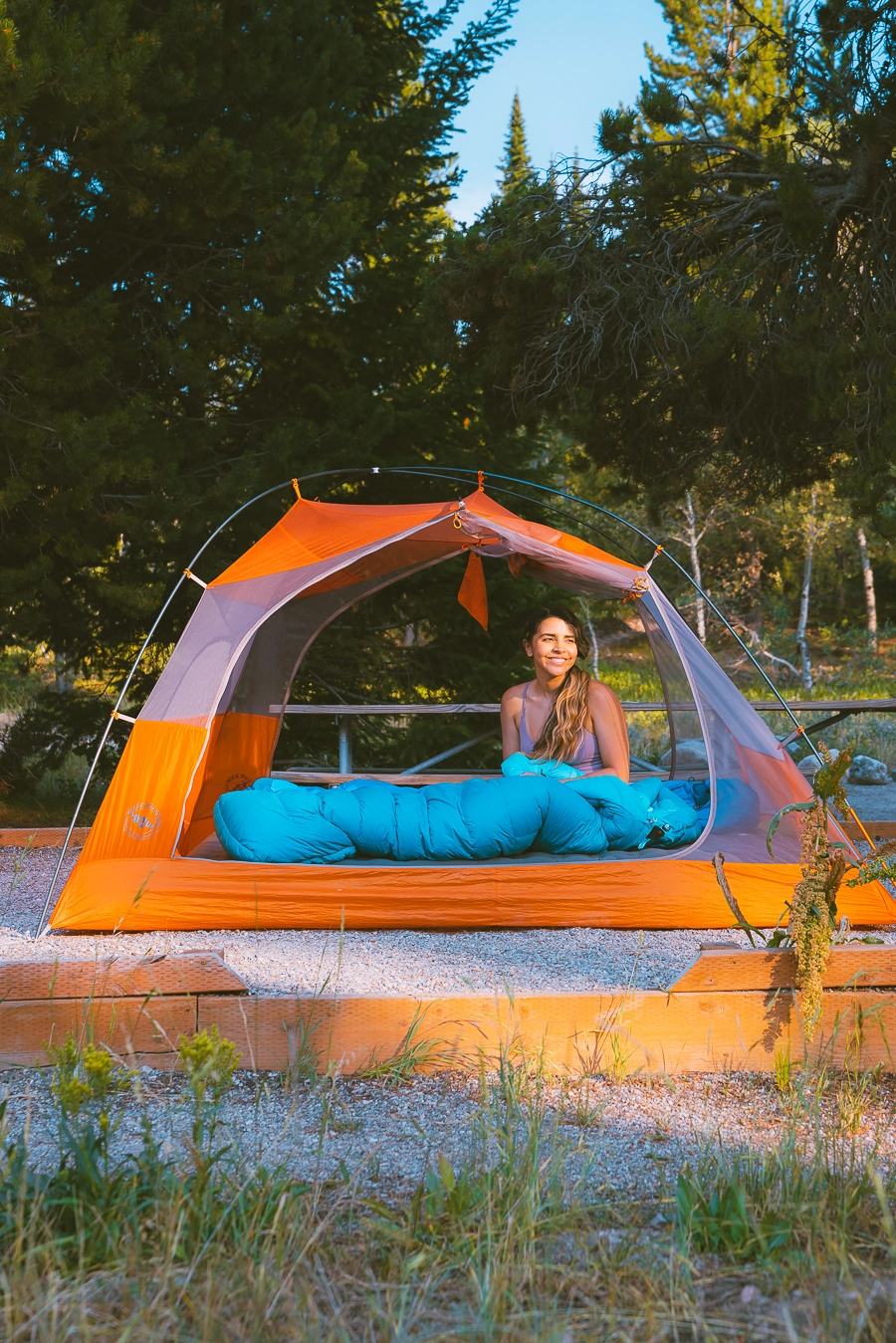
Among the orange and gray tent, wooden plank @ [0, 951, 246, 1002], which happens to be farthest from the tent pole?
wooden plank @ [0, 951, 246, 1002]

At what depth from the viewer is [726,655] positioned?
2169cm

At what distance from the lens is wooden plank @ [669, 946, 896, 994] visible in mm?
2594

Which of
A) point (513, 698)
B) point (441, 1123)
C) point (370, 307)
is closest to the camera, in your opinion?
point (441, 1123)

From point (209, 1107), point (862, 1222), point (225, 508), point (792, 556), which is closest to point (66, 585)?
point (225, 508)

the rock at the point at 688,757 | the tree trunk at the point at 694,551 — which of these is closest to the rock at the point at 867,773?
the rock at the point at 688,757

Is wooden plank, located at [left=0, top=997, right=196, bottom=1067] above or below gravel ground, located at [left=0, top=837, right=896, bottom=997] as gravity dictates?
above

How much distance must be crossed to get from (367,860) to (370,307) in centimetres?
410

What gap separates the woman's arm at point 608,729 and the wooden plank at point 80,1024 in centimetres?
249

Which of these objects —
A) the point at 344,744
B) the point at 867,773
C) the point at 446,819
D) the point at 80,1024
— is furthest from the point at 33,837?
the point at 867,773

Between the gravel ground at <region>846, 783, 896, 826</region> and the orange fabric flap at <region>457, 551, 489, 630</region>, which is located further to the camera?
the gravel ground at <region>846, 783, 896, 826</region>

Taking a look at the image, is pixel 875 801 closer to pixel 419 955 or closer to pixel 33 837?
pixel 419 955

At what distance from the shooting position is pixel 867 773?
8820 mm

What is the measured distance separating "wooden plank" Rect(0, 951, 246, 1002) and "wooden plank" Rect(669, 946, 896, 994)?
114 cm

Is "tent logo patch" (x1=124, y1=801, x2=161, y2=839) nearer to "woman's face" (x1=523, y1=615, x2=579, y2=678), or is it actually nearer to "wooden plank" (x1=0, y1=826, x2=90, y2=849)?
"wooden plank" (x1=0, y1=826, x2=90, y2=849)
